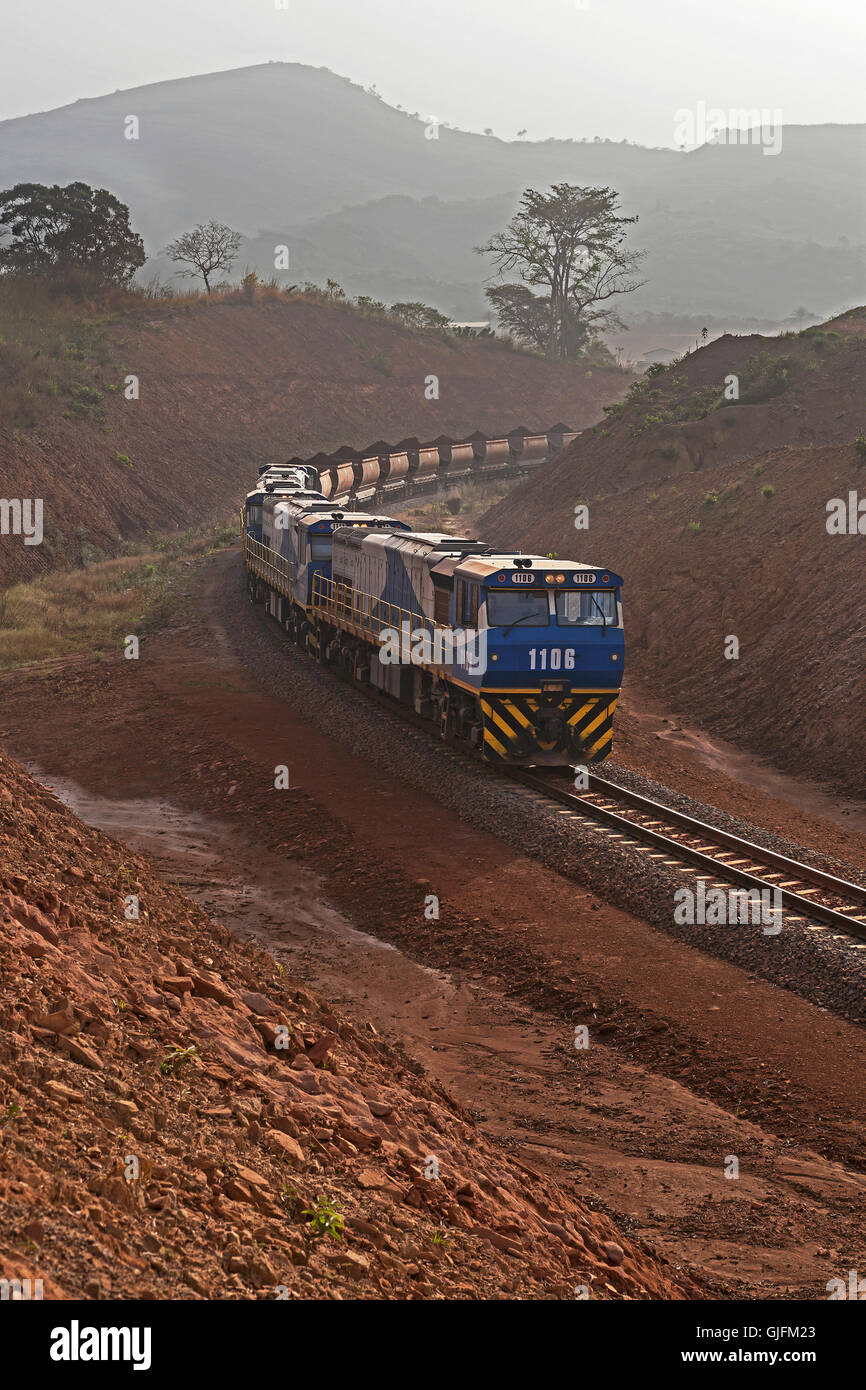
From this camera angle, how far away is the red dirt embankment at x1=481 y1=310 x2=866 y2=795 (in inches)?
1194

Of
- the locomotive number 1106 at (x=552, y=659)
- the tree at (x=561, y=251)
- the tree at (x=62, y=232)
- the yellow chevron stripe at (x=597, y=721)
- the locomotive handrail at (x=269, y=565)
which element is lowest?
the yellow chevron stripe at (x=597, y=721)

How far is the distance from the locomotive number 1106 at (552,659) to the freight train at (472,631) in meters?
0.02

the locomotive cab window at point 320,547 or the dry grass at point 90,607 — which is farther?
the dry grass at point 90,607

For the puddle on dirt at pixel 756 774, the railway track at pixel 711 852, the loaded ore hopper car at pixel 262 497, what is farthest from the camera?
the loaded ore hopper car at pixel 262 497

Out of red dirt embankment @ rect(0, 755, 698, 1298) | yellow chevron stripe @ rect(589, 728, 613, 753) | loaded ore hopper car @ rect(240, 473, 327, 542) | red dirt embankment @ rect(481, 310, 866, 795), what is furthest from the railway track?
loaded ore hopper car @ rect(240, 473, 327, 542)

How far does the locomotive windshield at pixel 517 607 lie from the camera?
22.8 metres

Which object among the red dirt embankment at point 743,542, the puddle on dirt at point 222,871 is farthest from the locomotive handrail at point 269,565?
the puddle on dirt at point 222,871

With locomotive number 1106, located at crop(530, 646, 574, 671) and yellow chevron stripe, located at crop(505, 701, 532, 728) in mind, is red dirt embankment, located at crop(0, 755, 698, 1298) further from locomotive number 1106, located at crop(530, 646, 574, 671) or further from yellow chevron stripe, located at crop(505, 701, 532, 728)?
locomotive number 1106, located at crop(530, 646, 574, 671)

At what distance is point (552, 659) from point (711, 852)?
5193 millimetres

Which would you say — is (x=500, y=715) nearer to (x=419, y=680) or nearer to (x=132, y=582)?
(x=419, y=680)

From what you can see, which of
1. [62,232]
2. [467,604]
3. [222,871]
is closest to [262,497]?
[467,604]

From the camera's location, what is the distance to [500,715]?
23.1m

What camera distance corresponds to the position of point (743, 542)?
38.0 meters

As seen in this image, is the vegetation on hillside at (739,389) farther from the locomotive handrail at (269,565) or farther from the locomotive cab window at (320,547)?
the locomotive cab window at (320,547)
